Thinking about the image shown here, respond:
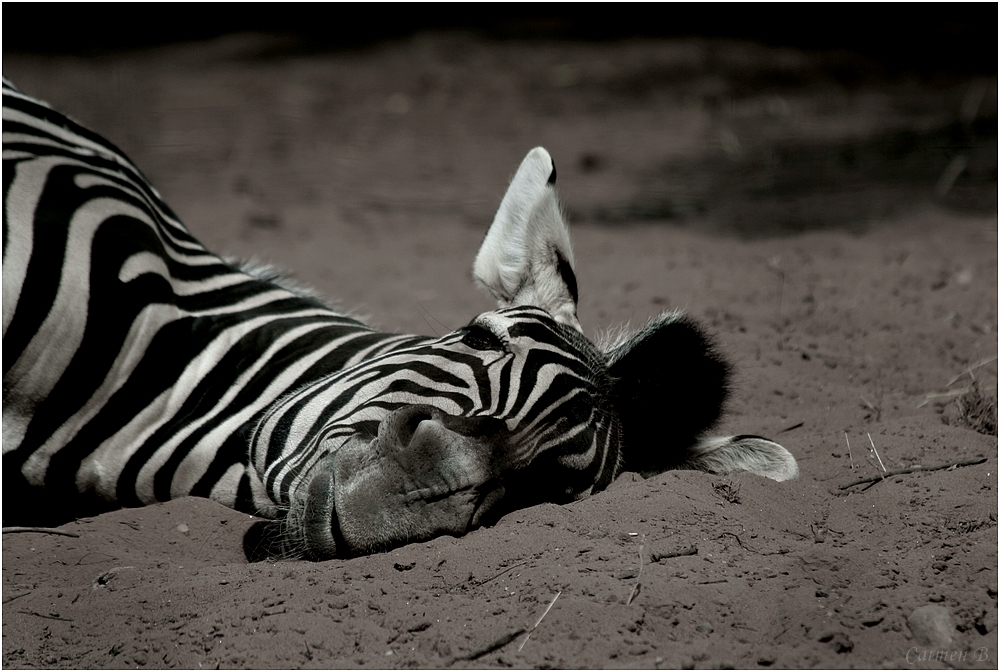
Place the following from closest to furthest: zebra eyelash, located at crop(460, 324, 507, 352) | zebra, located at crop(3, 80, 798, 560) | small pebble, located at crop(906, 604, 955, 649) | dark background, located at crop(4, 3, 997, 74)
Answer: small pebble, located at crop(906, 604, 955, 649), zebra, located at crop(3, 80, 798, 560), zebra eyelash, located at crop(460, 324, 507, 352), dark background, located at crop(4, 3, 997, 74)

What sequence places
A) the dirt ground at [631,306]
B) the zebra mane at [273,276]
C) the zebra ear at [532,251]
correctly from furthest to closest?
the zebra mane at [273,276], the zebra ear at [532,251], the dirt ground at [631,306]

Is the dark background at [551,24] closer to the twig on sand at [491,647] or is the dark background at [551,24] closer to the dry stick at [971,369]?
the dry stick at [971,369]

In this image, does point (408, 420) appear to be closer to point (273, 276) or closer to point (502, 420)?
point (502, 420)

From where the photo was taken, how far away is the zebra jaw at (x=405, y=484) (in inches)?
97.8

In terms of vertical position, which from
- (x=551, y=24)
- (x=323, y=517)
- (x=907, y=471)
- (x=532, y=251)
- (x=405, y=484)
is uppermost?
(x=551, y=24)

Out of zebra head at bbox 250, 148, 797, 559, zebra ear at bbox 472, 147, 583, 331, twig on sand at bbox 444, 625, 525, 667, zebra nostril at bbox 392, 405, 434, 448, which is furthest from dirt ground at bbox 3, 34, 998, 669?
zebra ear at bbox 472, 147, 583, 331

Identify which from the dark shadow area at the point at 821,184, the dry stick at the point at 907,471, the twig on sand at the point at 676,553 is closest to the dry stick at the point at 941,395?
the dry stick at the point at 907,471

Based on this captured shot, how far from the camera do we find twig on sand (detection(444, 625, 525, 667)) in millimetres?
2262

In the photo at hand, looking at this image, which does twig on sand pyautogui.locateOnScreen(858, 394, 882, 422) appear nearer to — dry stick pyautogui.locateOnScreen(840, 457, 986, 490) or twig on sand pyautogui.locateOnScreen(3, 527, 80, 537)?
dry stick pyautogui.locateOnScreen(840, 457, 986, 490)

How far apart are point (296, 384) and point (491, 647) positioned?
1.43 meters

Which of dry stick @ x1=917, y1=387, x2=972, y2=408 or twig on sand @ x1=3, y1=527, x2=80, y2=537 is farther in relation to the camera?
dry stick @ x1=917, y1=387, x2=972, y2=408

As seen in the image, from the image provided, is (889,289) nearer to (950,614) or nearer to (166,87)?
(950,614)

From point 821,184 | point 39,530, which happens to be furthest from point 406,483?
point 821,184

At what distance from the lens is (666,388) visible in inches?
119
